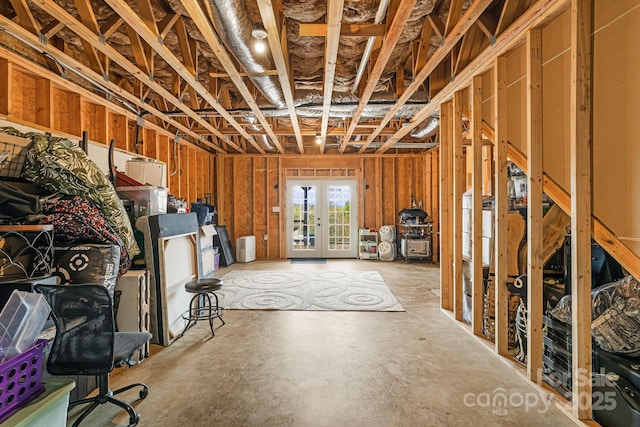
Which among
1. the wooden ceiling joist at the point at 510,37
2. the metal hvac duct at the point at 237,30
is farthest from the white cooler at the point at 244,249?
the wooden ceiling joist at the point at 510,37

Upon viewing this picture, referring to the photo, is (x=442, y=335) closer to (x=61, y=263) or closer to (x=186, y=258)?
(x=186, y=258)

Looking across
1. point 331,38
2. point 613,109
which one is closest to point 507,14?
point 613,109

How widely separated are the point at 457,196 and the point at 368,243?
4360mm

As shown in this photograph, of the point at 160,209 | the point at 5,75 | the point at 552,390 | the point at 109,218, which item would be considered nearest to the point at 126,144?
the point at 5,75

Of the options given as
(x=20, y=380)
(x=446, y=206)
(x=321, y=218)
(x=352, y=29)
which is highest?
(x=352, y=29)

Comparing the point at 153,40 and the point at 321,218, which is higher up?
the point at 153,40

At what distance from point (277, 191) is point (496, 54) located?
5996 millimetres

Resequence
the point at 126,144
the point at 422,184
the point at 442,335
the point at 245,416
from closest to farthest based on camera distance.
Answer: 1. the point at 245,416
2. the point at 442,335
3. the point at 126,144
4. the point at 422,184

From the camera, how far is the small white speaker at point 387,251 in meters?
7.43

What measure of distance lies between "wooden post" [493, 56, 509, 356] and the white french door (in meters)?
5.27

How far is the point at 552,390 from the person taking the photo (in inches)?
83.6

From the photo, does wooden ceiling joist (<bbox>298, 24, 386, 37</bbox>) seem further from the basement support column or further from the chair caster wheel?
the chair caster wheel

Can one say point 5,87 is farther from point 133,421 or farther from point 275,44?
point 133,421

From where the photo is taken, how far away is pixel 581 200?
185 centimetres
